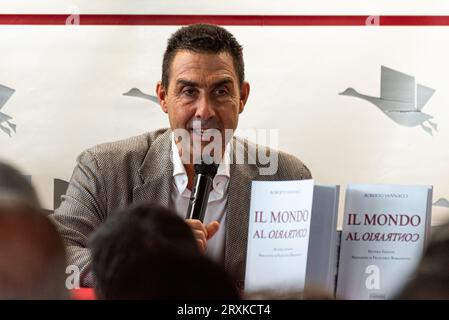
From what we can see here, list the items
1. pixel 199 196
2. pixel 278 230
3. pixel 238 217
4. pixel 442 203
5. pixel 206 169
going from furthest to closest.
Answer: pixel 442 203 → pixel 238 217 → pixel 206 169 → pixel 199 196 → pixel 278 230

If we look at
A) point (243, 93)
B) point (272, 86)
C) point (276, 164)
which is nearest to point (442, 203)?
point (272, 86)

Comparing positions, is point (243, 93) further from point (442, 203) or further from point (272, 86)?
point (442, 203)

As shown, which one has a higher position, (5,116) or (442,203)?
(5,116)

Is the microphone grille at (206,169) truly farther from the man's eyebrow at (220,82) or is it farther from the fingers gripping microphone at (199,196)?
the man's eyebrow at (220,82)

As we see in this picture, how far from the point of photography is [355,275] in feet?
5.32

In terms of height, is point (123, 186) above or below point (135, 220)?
below

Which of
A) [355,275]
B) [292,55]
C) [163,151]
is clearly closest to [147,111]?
[292,55]

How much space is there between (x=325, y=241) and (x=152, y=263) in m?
1.00

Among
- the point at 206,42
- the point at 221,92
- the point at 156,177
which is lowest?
the point at 156,177

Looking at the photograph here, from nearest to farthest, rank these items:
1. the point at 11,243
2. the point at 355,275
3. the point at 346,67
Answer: the point at 11,243 → the point at 355,275 → the point at 346,67

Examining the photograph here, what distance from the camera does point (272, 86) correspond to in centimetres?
274

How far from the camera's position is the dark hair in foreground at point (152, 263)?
0.64m

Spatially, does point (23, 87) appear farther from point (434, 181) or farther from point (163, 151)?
point (434, 181)
